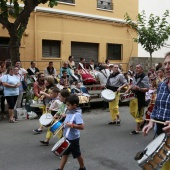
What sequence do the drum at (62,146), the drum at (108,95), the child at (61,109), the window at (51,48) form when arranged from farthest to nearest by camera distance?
the window at (51,48) → the drum at (108,95) → the child at (61,109) → the drum at (62,146)

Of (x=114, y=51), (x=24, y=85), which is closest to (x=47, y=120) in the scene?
(x=24, y=85)

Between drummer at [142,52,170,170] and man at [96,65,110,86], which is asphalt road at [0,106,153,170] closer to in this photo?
drummer at [142,52,170,170]

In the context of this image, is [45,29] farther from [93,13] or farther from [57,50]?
[93,13]

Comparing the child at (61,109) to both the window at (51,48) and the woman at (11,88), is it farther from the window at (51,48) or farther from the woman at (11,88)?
the window at (51,48)

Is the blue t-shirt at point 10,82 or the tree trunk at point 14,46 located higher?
the tree trunk at point 14,46

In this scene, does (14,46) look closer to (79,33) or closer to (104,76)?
(104,76)

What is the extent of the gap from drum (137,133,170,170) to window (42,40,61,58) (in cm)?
1381

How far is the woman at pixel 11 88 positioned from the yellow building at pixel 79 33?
5.82 meters

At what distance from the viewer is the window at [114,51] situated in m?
19.9

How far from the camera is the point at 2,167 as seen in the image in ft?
17.8

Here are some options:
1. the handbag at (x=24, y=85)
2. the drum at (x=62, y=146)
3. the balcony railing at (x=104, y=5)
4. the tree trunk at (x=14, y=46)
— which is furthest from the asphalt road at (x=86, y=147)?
the balcony railing at (x=104, y=5)

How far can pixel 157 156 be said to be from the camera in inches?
132

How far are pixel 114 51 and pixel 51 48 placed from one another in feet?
16.3

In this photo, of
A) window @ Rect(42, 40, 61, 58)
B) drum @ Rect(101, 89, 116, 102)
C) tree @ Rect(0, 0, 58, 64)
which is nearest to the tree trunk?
tree @ Rect(0, 0, 58, 64)
